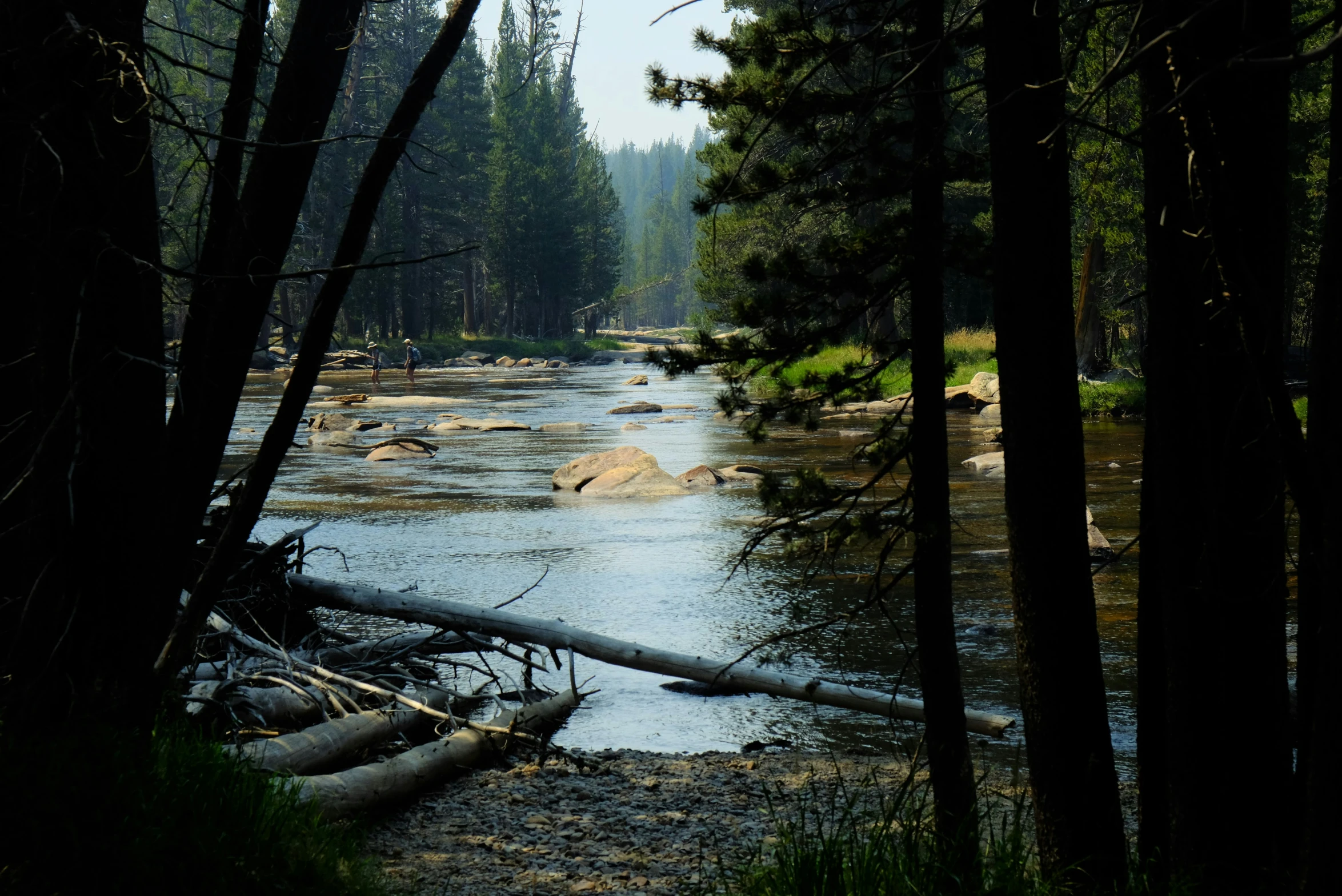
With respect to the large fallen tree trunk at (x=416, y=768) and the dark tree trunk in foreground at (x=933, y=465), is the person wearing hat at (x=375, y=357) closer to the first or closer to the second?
the large fallen tree trunk at (x=416, y=768)

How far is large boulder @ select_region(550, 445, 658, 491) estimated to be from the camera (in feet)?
60.8

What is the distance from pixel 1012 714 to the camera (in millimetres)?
7652

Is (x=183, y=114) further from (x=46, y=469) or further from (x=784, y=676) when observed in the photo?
(x=784, y=676)

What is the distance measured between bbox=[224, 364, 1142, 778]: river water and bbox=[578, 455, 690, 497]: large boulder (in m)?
0.31

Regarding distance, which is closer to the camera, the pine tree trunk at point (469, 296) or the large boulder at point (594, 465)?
the large boulder at point (594, 465)

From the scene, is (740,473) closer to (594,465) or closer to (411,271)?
(594,465)

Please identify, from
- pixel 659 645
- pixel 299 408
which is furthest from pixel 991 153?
pixel 659 645

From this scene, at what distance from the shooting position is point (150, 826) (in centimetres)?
375

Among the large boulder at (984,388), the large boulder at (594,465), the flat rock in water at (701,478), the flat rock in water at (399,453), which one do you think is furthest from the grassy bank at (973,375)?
the flat rock in water at (399,453)

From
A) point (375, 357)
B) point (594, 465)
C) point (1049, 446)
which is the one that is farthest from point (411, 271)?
point (1049, 446)

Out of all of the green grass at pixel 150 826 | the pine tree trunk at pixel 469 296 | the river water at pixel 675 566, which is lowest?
the river water at pixel 675 566

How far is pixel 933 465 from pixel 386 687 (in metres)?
3.64

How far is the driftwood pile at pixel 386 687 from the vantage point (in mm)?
5879

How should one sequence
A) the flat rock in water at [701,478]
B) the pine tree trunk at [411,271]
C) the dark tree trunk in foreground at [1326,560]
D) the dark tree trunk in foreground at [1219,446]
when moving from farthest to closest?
the pine tree trunk at [411,271], the flat rock in water at [701,478], the dark tree trunk in foreground at [1219,446], the dark tree trunk in foreground at [1326,560]
